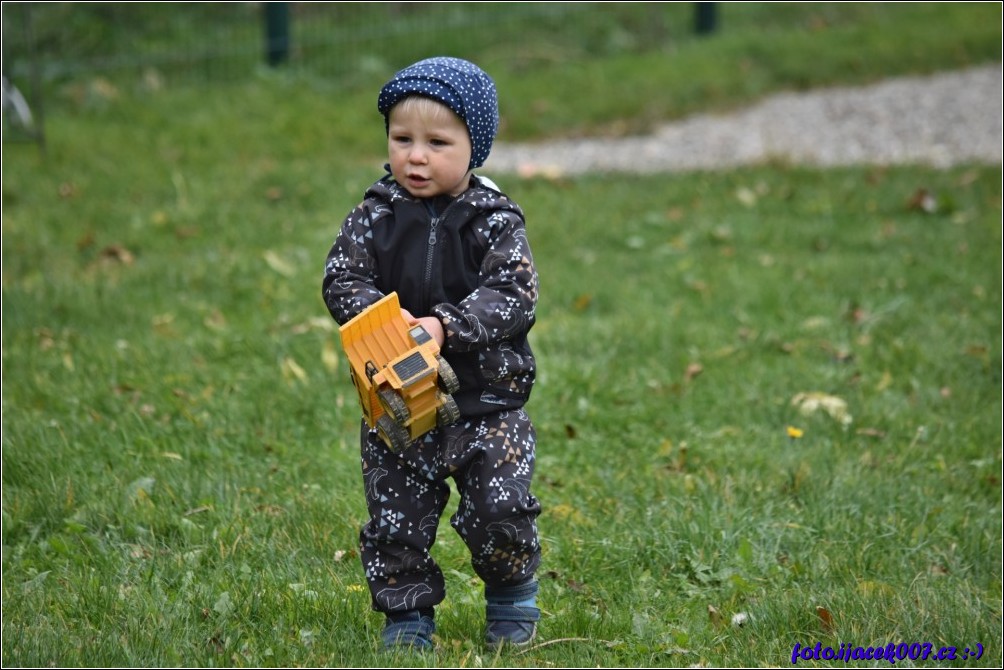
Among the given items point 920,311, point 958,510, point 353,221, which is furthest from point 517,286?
point 920,311

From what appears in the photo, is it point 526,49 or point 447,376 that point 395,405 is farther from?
point 526,49

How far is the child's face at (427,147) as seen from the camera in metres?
3.14

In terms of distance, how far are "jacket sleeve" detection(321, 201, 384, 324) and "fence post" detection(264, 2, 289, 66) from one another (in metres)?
8.06

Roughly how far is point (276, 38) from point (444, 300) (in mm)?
8234

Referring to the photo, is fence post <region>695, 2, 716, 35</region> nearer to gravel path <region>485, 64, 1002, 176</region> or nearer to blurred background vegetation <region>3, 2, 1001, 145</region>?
blurred background vegetation <region>3, 2, 1001, 145</region>

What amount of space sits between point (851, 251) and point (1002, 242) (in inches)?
31.4

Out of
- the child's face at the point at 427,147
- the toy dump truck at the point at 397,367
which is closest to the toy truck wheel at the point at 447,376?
the toy dump truck at the point at 397,367

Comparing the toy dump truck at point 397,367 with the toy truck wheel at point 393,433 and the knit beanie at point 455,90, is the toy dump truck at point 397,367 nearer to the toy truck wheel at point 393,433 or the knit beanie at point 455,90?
the toy truck wheel at point 393,433

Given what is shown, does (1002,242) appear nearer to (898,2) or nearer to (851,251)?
(851,251)

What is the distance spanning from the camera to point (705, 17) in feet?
42.7

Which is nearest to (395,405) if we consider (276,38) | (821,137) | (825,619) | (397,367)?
(397,367)

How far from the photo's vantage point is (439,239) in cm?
321

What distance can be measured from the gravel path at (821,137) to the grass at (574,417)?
70 cm

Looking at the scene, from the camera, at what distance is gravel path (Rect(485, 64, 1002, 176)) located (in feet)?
31.4
